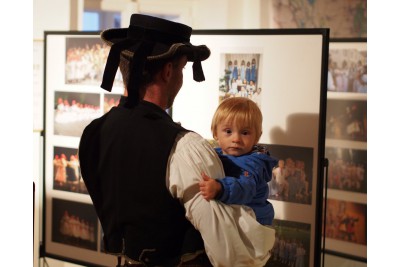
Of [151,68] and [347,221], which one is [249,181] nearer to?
[151,68]

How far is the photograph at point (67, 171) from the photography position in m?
2.36

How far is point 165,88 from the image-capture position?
4.73 ft

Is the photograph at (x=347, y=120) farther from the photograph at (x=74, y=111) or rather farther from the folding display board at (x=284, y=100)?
the photograph at (x=74, y=111)

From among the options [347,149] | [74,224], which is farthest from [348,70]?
[74,224]

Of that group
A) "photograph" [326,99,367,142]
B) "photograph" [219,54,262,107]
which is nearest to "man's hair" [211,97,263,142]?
"photograph" [219,54,262,107]

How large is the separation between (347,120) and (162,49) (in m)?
1.06

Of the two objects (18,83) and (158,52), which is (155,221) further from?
(18,83)

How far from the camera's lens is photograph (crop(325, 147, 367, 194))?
7.31 ft

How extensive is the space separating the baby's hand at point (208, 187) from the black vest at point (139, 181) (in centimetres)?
9

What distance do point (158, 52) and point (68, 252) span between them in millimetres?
1291

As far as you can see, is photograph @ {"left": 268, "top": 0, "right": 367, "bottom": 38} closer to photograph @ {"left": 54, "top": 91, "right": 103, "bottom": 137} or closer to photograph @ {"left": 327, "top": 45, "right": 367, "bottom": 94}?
photograph @ {"left": 327, "top": 45, "right": 367, "bottom": 94}

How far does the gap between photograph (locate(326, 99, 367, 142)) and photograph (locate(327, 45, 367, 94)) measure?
0.05 meters
